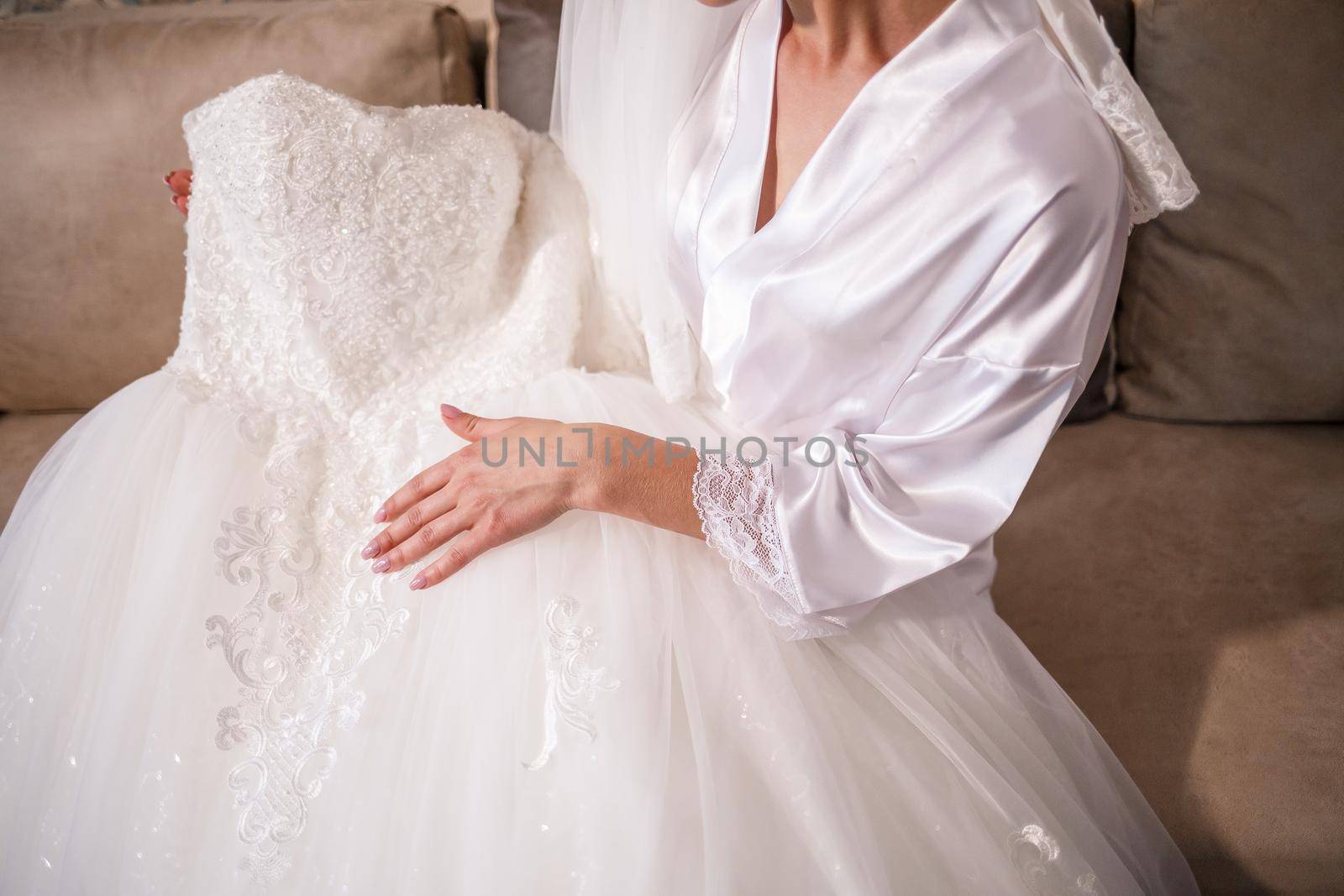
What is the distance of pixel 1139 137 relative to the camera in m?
0.79

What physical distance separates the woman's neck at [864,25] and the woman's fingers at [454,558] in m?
0.65

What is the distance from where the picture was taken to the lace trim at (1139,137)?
78 cm

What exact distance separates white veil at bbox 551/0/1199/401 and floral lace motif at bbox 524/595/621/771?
0.39 m

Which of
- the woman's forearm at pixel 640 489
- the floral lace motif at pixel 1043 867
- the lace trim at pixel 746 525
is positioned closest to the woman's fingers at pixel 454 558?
the woman's forearm at pixel 640 489

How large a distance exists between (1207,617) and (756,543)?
0.73 m

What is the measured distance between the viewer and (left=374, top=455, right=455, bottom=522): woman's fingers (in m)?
0.88

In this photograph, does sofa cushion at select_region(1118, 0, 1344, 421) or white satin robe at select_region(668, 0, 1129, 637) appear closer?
white satin robe at select_region(668, 0, 1129, 637)

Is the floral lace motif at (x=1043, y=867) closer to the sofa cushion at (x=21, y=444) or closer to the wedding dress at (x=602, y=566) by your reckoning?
the wedding dress at (x=602, y=566)

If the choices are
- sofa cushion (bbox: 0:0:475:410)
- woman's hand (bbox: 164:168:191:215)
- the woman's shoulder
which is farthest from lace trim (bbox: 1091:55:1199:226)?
woman's hand (bbox: 164:168:191:215)

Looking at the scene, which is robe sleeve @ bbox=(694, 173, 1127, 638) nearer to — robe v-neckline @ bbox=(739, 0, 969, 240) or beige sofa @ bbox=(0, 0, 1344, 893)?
robe v-neckline @ bbox=(739, 0, 969, 240)

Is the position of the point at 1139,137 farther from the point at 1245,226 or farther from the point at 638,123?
the point at 1245,226

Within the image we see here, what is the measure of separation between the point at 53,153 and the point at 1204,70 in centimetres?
175

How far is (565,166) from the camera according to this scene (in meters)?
1.17

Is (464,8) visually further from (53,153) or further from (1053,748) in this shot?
(1053,748)
